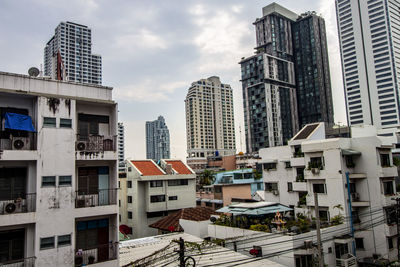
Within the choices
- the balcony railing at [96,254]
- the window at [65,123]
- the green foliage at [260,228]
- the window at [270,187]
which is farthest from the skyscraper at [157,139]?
the window at [65,123]

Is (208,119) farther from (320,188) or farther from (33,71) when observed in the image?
(33,71)

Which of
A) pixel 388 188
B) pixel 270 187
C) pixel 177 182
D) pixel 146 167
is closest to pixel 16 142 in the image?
pixel 270 187

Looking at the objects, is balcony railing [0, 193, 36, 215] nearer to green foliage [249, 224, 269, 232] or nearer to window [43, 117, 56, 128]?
window [43, 117, 56, 128]

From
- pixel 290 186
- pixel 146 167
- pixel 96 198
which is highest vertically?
pixel 146 167

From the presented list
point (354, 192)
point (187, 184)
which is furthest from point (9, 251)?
point (187, 184)

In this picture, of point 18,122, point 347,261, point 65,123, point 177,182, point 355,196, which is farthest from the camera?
point 177,182

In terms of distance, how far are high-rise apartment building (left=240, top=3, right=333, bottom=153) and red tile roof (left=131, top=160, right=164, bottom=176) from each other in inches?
2871

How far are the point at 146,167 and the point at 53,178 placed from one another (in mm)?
26107

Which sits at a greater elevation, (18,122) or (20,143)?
(18,122)

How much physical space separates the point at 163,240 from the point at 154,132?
466 ft

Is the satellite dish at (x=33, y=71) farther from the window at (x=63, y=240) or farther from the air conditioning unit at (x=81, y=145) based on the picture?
the window at (x=63, y=240)

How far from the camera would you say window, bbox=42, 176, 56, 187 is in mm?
12706

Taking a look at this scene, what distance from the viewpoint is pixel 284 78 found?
114438 mm

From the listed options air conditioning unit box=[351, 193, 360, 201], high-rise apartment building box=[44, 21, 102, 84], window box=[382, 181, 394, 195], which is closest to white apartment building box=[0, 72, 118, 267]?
air conditioning unit box=[351, 193, 360, 201]
